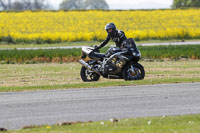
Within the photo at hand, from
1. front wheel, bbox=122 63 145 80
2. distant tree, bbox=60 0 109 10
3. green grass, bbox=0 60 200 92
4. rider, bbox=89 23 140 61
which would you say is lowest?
distant tree, bbox=60 0 109 10

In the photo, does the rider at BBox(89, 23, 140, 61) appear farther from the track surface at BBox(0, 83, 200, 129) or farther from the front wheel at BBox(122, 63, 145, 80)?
the track surface at BBox(0, 83, 200, 129)

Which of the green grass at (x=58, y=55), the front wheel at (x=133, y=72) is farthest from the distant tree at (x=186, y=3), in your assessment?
the front wheel at (x=133, y=72)

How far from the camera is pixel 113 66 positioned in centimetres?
1664

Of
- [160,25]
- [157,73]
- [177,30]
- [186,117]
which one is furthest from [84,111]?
[160,25]

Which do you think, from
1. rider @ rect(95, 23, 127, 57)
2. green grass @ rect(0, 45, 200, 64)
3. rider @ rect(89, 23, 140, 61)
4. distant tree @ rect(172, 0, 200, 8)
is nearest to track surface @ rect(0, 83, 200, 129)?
rider @ rect(89, 23, 140, 61)

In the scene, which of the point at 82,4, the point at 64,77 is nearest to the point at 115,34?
the point at 64,77

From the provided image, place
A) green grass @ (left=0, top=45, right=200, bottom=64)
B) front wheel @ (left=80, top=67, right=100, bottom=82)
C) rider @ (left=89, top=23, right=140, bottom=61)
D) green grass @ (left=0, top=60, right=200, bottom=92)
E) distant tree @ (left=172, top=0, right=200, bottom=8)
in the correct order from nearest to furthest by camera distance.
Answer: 1. green grass @ (left=0, top=60, right=200, bottom=92)
2. rider @ (left=89, top=23, right=140, bottom=61)
3. front wheel @ (left=80, top=67, right=100, bottom=82)
4. green grass @ (left=0, top=45, right=200, bottom=64)
5. distant tree @ (left=172, top=0, right=200, bottom=8)

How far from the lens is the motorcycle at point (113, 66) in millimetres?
16328

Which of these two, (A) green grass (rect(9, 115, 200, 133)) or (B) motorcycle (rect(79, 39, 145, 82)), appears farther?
(B) motorcycle (rect(79, 39, 145, 82))

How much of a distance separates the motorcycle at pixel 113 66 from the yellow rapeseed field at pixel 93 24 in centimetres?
3049

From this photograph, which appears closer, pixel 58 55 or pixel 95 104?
pixel 95 104

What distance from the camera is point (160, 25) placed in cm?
5778

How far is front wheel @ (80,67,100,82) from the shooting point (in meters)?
17.2

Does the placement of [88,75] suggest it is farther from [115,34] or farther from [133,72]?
[115,34]
